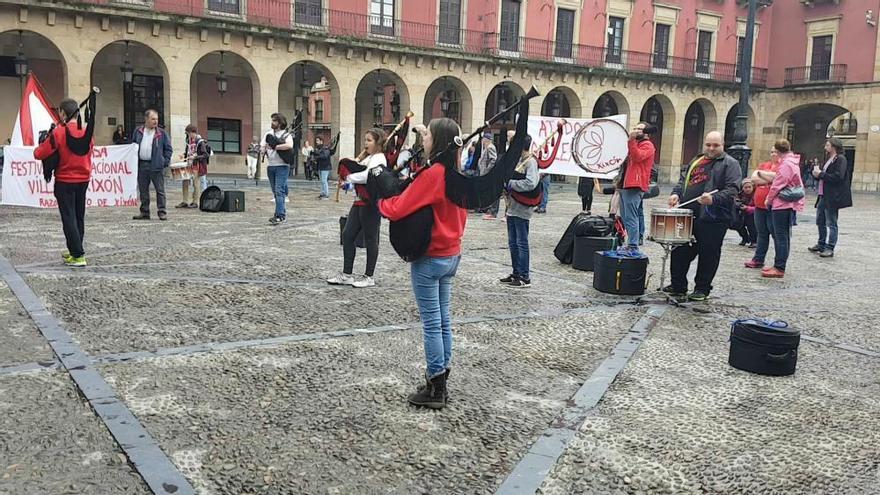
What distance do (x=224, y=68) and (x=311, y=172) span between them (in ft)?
18.1

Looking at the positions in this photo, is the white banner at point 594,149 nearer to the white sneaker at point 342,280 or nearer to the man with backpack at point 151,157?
the white sneaker at point 342,280

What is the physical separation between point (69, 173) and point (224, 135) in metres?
22.5

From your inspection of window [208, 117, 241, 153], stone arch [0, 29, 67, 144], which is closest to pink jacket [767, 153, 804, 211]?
stone arch [0, 29, 67, 144]

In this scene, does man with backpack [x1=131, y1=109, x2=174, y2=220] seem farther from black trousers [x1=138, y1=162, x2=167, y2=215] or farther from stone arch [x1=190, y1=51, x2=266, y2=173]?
stone arch [x1=190, y1=51, x2=266, y2=173]

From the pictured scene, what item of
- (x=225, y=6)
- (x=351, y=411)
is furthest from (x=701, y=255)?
(x=225, y=6)

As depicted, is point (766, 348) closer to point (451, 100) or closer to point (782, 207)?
point (782, 207)

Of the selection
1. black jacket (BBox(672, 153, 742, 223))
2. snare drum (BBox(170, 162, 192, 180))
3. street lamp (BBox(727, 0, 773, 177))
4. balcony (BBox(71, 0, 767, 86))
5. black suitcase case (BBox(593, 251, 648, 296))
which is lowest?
black suitcase case (BBox(593, 251, 648, 296))

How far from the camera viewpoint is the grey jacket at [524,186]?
7.46 meters

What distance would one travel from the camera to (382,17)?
2822cm

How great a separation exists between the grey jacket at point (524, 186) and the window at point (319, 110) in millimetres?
43560

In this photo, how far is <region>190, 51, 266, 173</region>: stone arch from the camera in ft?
92.1

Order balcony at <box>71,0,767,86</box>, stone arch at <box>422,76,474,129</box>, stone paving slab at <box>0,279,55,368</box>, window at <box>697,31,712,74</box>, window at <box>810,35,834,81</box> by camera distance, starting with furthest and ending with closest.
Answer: window at <box>810,35,834,81</box>
window at <box>697,31,712,74</box>
stone arch at <box>422,76,474,129</box>
balcony at <box>71,0,767,86</box>
stone paving slab at <box>0,279,55,368</box>

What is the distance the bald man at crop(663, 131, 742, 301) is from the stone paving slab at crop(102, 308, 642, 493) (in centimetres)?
204

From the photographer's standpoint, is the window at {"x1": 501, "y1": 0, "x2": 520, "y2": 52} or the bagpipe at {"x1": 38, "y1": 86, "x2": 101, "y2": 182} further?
the window at {"x1": 501, "y1": 0, "x2": 520, "y2": 52}
